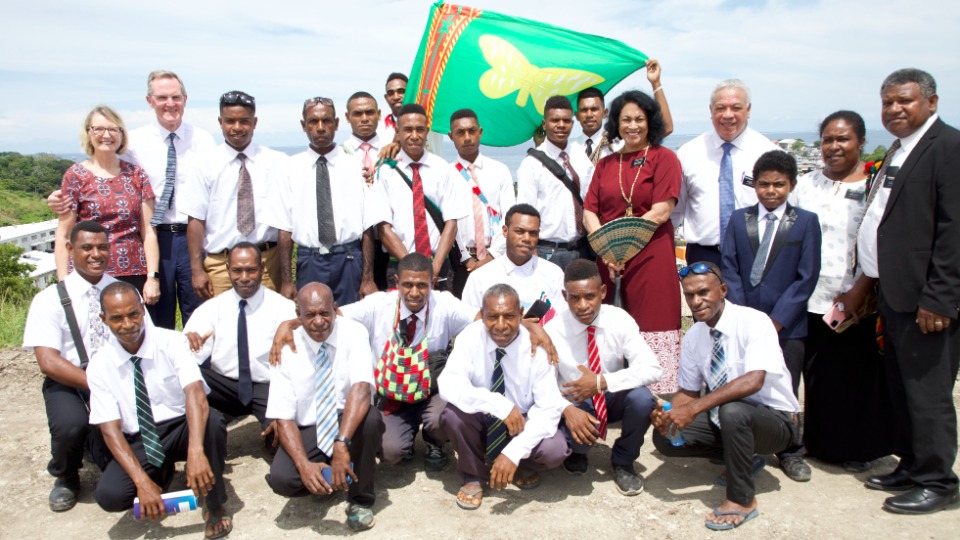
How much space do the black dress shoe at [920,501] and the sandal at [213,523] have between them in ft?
13.1

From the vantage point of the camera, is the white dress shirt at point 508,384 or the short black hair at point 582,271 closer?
the white dress shirt at point 508,384

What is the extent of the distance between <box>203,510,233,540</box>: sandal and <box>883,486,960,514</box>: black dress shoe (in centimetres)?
398

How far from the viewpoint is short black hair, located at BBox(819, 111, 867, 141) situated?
4.55 metres

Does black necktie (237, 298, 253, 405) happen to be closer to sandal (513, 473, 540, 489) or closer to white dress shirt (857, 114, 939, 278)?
sandal (513, 473, 540, 489)

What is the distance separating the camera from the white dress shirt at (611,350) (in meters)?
4.42

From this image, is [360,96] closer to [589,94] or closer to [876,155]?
[589,94]

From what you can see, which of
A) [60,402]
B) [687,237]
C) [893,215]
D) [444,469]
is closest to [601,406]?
[444,469]

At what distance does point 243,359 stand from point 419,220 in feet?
5.76

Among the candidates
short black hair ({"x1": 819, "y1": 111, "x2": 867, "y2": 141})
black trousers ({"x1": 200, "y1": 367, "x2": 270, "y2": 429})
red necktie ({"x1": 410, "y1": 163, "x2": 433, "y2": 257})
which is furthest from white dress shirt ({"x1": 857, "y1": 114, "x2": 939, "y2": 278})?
black trousers ({"x1": 200, "y1": 367, "x2": 270, "y2": 429})

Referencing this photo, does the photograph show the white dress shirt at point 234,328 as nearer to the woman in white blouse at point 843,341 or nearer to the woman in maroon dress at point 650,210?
the woman in maroon dress at point 650,210

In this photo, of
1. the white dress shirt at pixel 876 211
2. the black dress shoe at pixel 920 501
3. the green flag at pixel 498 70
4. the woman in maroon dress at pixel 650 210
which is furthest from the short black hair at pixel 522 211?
the black dress shoe at pixel 920 501

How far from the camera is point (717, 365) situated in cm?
432

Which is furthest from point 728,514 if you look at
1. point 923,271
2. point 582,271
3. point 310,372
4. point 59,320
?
point 59,320

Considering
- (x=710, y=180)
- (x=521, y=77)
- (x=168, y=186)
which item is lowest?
(x=168, y=186)
